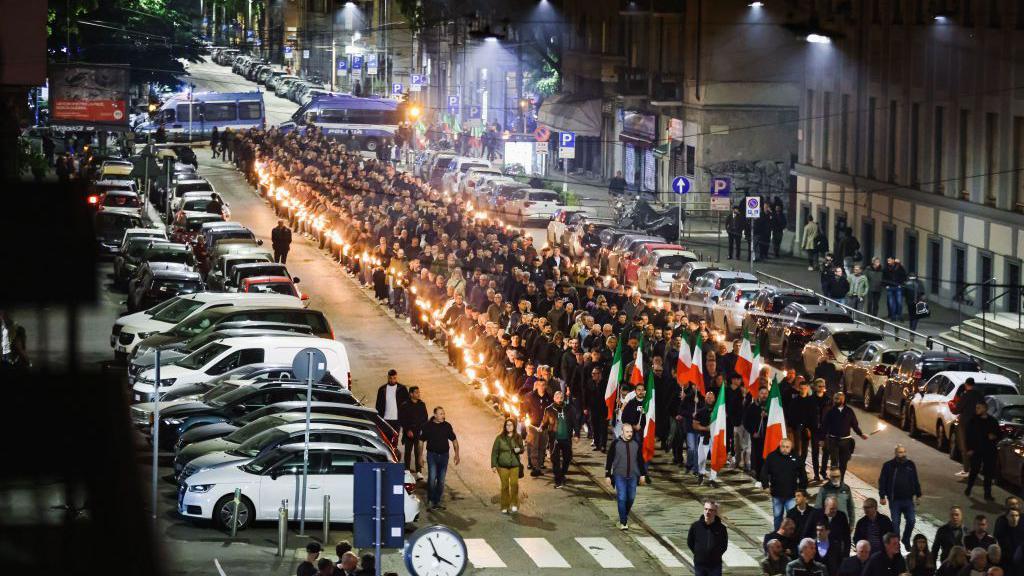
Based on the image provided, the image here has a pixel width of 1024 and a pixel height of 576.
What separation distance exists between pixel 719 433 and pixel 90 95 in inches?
1839

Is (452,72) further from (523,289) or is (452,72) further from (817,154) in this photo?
(523,289)

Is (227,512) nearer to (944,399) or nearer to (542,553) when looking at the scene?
(542,553)

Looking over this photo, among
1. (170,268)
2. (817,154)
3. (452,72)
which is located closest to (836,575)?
(170,268)

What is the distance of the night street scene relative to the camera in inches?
202

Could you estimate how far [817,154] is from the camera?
196 ft

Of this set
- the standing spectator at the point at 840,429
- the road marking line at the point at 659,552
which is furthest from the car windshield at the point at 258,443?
the standing spectator at the point at 840,429

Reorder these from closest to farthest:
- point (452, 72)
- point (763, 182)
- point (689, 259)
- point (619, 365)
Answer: point (619, 365) → point (689, 259) → point (763, 182) → point (452, 72)

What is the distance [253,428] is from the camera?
23.1 metres

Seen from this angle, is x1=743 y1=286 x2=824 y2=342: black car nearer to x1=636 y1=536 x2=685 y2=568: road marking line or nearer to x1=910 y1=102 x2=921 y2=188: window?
x1=910 y1=102 x2=921 y2=188: window

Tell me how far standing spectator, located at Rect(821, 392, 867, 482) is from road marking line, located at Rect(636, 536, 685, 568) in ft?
11.0

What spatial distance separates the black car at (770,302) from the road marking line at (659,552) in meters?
15.7

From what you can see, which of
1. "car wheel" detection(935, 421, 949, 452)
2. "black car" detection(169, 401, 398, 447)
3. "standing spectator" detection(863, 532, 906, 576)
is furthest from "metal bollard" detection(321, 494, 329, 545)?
"car wheel" detection(935, 421, 949, 452)

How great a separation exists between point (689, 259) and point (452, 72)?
61.5 meters

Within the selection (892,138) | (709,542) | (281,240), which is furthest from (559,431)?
(892,138)
